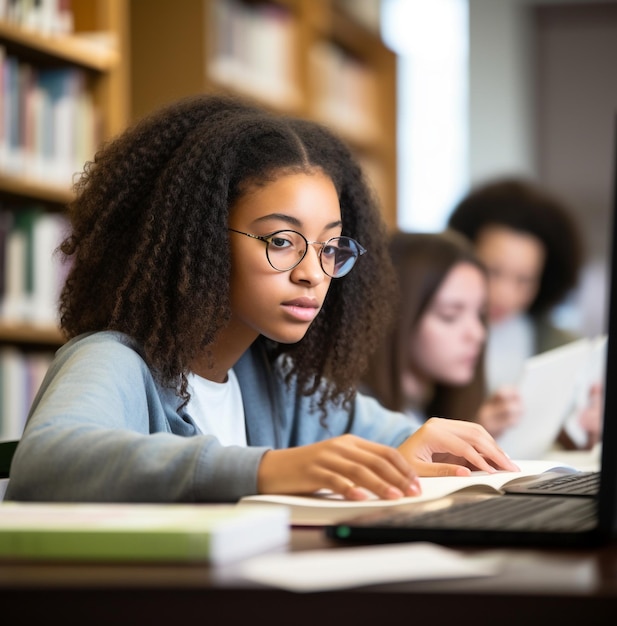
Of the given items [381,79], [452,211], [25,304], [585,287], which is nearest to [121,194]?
[25,304]

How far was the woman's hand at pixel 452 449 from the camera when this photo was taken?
3.65 ft

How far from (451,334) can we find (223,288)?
1192 mm

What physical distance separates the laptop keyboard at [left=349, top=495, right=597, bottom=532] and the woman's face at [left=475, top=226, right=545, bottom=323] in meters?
2.50

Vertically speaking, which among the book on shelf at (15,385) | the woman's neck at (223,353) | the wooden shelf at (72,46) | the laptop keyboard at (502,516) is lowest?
the book on shelf at (15,385)

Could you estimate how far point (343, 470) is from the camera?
0.82 m

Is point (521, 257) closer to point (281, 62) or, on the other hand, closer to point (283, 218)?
point (281, 62)

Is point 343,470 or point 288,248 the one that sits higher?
point 288,248

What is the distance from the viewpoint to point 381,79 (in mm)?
5047

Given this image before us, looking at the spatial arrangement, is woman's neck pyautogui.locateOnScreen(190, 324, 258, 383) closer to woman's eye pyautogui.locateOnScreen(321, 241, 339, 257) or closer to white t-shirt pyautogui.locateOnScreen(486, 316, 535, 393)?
woman's eye pyautogui.locateOnScreen(321, 241, 339, 257)

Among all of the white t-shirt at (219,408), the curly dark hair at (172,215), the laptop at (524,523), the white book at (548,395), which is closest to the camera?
the laptop at (524,523)

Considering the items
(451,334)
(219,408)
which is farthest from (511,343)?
(219,408)

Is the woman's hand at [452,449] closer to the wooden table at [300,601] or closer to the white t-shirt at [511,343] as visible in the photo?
the wooden table at [300,601]

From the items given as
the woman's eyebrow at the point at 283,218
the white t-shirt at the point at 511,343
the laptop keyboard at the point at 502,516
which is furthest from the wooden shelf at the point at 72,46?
the laptop keyboard at the point at 502,516

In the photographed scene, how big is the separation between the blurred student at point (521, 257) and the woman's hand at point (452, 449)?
2.09 metres
